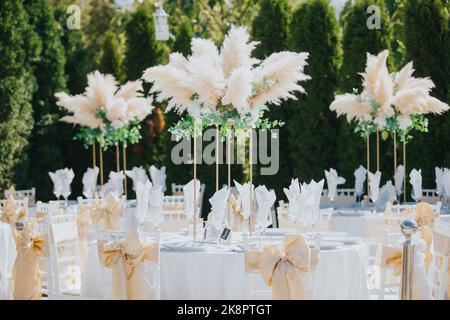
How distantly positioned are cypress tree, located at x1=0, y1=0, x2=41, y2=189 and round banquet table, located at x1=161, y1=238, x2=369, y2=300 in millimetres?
8804

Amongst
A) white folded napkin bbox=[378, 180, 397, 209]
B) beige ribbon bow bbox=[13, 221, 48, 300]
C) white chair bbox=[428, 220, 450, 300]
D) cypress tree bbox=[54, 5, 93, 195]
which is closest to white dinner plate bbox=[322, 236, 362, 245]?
white chair bbox=[428, 220, 450, 300]

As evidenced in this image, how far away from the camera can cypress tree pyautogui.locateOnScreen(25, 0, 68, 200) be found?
53.1 ft

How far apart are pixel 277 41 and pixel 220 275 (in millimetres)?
9012

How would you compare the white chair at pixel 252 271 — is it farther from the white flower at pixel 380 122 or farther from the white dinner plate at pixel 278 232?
the white flower at pixel 380 122

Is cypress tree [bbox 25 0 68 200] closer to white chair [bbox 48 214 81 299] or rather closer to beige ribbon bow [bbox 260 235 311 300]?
white chair [bbox 48 214 81 299]

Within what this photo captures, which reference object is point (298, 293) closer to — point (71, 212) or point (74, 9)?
point (71, 212)

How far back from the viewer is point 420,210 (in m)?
8.80

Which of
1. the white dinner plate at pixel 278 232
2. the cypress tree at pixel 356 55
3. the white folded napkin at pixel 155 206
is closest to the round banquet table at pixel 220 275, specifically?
the white folded napkin at pixel 155 206

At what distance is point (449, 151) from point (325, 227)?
578 cm

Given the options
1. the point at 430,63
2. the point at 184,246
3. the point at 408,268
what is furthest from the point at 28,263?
the point at 430,63

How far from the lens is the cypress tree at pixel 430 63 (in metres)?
14.2

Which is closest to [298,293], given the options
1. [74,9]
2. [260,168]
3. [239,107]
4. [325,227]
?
[239,107]

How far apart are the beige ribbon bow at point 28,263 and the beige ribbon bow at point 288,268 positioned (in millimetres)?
2209

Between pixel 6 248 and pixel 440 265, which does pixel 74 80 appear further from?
pixel 440 265
